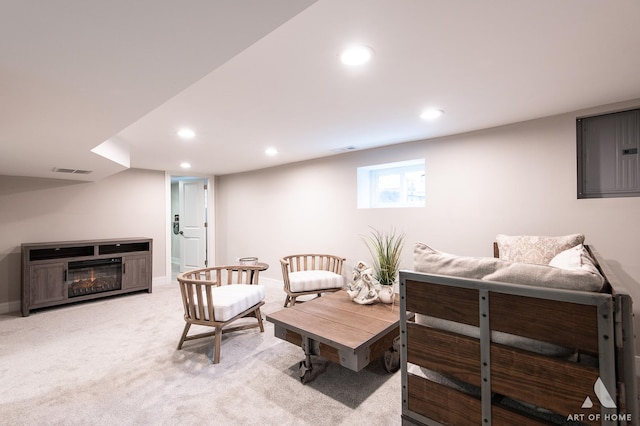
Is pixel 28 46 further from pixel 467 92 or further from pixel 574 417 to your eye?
pixel 467 92

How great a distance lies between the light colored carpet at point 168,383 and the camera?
178 cm

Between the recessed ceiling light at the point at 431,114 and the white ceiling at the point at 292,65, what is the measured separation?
8 centimetres

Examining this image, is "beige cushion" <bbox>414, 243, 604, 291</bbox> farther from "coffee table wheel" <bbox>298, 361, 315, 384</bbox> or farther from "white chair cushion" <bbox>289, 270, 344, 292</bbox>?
"white chair cushion" <bbox>289, 270, 344, 292</bbox>

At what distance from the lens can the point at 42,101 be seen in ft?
5.03

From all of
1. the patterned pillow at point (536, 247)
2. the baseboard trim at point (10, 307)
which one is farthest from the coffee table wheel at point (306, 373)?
the baseboard trim at point (10, 307)

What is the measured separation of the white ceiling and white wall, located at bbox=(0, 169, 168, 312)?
1596 millimetres

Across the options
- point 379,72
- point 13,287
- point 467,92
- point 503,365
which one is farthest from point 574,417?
point 13,287

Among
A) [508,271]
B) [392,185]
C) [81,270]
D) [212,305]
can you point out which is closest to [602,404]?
[508,271]

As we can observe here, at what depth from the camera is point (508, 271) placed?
1116 mm

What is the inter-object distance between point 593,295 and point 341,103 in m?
1.92

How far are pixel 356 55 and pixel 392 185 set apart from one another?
8.48ft

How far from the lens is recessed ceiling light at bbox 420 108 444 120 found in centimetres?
246

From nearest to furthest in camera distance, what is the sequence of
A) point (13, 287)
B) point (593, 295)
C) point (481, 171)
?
point (593, 295) → point (481, 171) → point (13, 287)

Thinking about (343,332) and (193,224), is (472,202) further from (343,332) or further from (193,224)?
(193,224)
